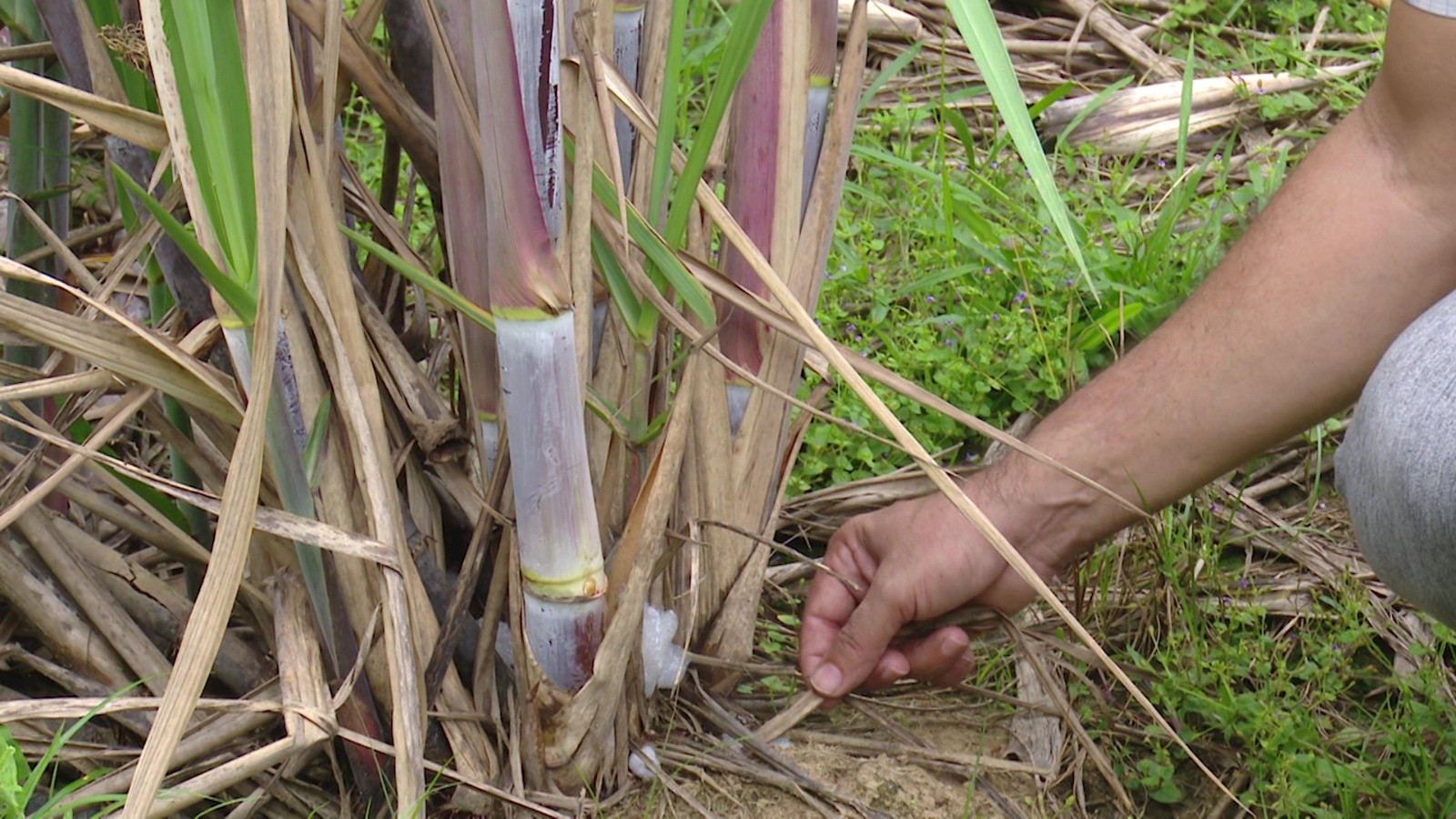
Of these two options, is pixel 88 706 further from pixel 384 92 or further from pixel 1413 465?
pixel 1413 465

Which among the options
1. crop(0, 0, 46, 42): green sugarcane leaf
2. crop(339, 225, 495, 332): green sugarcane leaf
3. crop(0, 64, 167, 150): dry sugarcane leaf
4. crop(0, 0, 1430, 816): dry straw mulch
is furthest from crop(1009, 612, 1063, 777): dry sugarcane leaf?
crop(0, 0, 46, 42): green sugarcane leaf

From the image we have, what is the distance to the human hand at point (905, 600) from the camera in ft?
4.13

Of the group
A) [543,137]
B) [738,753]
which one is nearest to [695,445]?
[738,753]

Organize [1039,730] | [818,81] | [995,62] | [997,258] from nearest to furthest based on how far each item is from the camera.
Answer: [995,62] < [818,81] < [1039,730] < [997,258]

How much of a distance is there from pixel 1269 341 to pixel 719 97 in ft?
2.17

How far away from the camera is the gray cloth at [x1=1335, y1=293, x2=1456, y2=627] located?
1006 mm

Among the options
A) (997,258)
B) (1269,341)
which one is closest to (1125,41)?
(997,258)

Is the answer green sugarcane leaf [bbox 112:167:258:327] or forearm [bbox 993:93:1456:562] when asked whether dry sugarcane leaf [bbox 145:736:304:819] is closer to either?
green sugarcane leaf [bbox 112:167:258:327]

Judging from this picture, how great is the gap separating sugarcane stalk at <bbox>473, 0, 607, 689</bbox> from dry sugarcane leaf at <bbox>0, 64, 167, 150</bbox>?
22 cm

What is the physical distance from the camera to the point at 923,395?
2.96ft

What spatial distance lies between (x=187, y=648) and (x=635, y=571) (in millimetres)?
372

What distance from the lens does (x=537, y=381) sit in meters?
0.89

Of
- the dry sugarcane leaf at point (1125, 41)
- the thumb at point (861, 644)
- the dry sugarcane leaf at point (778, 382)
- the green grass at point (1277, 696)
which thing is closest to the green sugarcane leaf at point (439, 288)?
the dry sugarcane leaf at point (778, 382)

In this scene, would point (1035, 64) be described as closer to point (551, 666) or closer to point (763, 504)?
point (763, 504)
